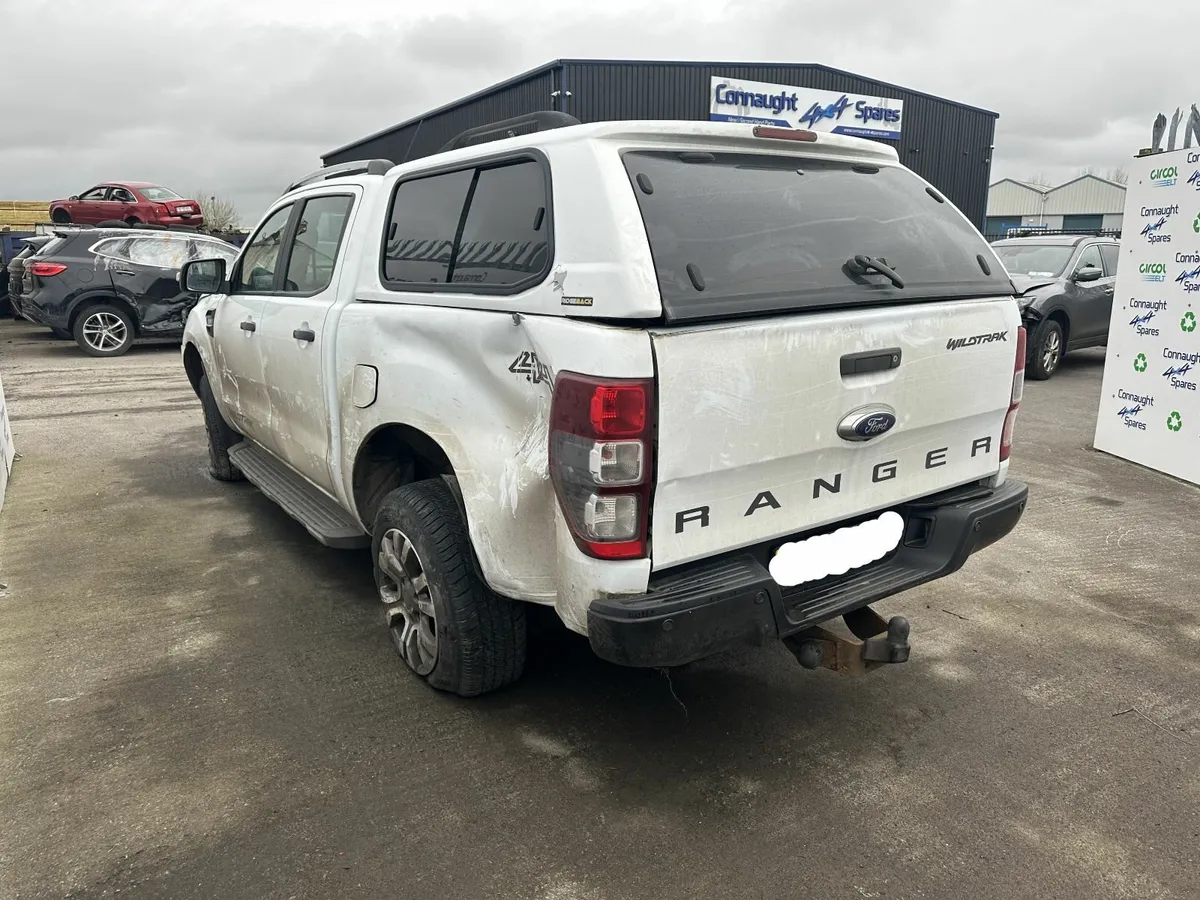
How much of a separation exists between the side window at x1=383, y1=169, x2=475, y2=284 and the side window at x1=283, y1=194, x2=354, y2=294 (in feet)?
1.29

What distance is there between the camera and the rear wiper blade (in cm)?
272

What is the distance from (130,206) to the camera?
19891 millimetres

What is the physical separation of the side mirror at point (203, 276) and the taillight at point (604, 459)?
342cm

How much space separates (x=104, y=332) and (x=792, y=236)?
12.2 m

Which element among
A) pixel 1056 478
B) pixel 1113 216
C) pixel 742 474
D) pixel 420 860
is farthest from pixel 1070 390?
pixel 1113 216

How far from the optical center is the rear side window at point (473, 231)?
103 inches

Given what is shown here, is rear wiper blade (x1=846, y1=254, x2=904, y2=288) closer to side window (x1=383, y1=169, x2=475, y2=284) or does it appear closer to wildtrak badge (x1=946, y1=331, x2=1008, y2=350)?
wildtrak badge (x1=946, y1=331, x2=1008, y2=350)

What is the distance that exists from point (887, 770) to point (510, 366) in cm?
176

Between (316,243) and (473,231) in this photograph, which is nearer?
(473,231)


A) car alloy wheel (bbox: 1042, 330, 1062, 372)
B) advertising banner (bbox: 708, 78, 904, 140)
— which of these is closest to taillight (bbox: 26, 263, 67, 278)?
advertising banner (bbox: 708, 78, 904, 140)

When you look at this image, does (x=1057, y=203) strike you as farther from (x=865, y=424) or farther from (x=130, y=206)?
(x=865, y=424)

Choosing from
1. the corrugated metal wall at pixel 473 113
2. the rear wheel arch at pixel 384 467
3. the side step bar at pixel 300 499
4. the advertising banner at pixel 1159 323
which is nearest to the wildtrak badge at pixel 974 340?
the rear wheel arch at pixel 384 467

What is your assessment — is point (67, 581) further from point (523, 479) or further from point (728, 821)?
point (728, 821)

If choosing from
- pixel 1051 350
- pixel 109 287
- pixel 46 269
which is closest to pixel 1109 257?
pixel 1051 350
